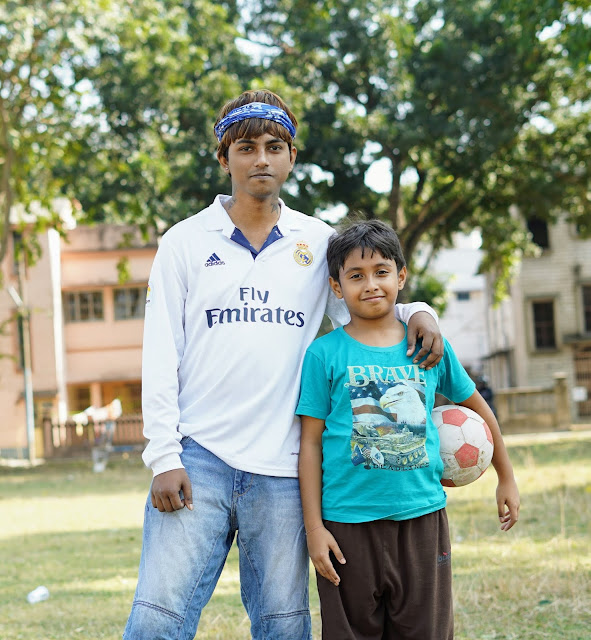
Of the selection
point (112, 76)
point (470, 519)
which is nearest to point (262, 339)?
point (470, 519)

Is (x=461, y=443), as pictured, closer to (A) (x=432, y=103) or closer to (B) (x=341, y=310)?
(B) (x=341, y=310)

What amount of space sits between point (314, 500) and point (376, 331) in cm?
67

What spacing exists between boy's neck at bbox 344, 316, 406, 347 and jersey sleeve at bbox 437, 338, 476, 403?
208mm

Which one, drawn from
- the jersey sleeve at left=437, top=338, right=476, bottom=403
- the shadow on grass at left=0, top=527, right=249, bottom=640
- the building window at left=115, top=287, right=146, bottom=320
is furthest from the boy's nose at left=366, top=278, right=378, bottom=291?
the building window at left=115, top=287, right=146, bottom=320

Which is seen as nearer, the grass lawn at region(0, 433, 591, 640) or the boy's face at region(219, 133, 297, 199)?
the boy's face at region(219, 133, 297, 199)

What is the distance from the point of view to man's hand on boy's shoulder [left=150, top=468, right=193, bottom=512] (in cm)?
308

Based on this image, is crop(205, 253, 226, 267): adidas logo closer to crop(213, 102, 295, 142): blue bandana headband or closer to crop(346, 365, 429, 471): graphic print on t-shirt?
crop(213, 102, 295, 142): blue bandana headband

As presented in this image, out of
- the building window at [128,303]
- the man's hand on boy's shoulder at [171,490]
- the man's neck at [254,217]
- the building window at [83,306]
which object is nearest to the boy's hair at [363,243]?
the man's neck at [254,217]

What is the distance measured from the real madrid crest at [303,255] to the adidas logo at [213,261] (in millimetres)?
300

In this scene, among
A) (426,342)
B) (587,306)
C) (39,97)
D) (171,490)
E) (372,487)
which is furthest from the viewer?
(587,306)

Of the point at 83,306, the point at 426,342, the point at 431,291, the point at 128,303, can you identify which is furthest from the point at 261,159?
the point at 431,291

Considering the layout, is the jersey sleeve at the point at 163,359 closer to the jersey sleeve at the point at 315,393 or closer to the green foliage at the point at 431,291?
the jersey sleeve at the point at 315,393

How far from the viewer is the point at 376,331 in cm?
342

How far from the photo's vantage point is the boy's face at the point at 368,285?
335 cm
